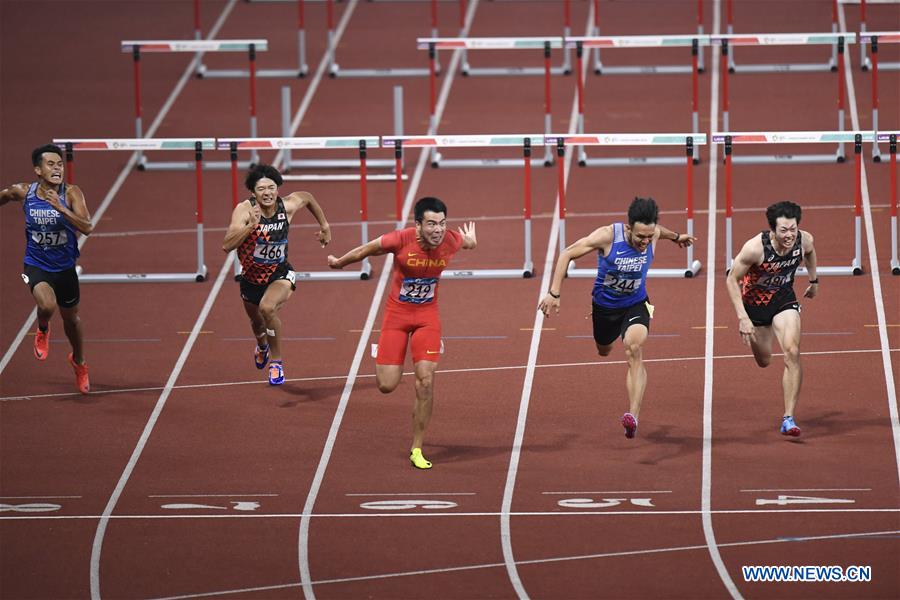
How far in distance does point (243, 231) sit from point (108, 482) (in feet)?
7.14

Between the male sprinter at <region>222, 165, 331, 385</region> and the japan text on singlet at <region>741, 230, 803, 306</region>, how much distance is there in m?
3.09

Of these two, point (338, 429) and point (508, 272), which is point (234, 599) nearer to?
point (338, 429)

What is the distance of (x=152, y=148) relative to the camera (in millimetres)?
15797

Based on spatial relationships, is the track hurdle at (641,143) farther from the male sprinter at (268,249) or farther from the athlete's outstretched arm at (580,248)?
the athlete's outstretched arm at (580,248)

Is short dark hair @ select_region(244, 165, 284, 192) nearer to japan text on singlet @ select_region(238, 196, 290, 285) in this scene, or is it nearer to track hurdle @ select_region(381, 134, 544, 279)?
japan text on singlet @ select_region(238, 196, 290, 285)

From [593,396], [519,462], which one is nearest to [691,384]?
[593,396]

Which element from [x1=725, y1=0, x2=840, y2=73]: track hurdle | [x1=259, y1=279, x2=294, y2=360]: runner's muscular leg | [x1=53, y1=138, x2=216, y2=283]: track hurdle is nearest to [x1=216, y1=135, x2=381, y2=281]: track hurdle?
[x1=53, y1=138, x2=216, y2=283]: track hurdle

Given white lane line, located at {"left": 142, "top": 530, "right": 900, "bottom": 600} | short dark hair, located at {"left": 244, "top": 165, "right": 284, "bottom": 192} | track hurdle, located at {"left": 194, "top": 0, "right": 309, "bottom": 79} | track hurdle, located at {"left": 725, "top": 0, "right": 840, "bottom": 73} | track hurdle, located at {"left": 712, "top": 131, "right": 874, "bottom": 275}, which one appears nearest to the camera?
white lane line, located at {"left": 142, "top": 530, "right": 900, "bottom": 600}

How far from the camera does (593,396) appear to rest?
12.9 metres

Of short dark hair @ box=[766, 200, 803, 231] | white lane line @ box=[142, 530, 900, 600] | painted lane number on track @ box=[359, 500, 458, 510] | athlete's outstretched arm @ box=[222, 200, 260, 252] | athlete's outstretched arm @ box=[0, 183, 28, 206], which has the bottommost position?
white lane line @ box=[142, 530, 900, 600]

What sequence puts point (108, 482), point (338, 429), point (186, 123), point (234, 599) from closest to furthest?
point (234, 599) < point (108, 482) < point (338, 429) < point (186, 123)

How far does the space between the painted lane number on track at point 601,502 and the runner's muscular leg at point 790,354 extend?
1.45 m

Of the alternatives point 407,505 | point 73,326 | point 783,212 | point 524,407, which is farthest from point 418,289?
point 73,326

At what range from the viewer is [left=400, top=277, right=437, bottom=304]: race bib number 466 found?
449 inches
